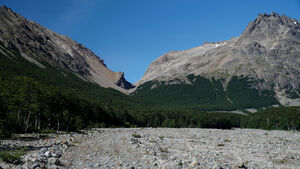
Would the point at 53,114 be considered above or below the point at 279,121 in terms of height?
below

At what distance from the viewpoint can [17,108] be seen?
151 feet

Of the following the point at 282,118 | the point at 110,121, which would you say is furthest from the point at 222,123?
the point at 110,121

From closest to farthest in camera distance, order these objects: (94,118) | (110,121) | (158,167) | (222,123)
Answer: (158,167) → (94,118) → (110,121) → (222,123)

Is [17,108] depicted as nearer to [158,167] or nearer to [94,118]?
[158,167]

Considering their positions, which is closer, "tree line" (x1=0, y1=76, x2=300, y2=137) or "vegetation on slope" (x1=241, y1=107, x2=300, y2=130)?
"tree line" (x1=0, y1=76, x2=300, y2=137)

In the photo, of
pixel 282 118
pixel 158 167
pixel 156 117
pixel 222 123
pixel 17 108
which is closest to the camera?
pixel 158 167

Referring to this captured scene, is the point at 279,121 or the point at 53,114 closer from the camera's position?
the point at 53,114

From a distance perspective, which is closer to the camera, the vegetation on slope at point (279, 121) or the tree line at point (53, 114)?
the tree line at point (53, 114)

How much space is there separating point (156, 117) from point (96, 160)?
128 m

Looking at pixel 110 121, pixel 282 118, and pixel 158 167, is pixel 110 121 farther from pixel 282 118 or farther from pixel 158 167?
pixel 158 167

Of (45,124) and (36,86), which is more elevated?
(36,86)

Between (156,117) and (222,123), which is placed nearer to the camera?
(156,117)

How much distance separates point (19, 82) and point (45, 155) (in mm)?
28881

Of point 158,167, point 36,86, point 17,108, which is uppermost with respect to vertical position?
point 36,86
